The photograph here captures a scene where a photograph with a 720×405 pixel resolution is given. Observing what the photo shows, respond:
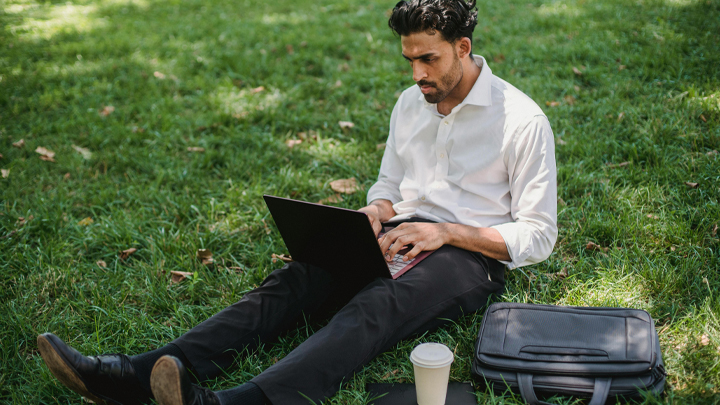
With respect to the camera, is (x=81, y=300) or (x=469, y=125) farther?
(x=81, y=300)

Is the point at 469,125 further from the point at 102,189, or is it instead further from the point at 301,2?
the point at 301,2

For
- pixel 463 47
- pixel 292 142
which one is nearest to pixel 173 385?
pixel 463 47

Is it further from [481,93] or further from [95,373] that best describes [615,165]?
[95,373]

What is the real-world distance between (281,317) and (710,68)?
14.0 ft

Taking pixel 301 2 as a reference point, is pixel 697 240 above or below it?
below

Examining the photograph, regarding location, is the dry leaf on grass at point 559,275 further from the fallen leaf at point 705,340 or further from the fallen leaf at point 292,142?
the fallen leaf at point 292,142

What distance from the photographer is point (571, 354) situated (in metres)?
2.08

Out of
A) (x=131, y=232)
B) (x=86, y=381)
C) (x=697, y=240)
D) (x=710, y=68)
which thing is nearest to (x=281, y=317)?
(x=86, y=381)

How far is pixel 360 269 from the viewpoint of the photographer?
8.07 ft

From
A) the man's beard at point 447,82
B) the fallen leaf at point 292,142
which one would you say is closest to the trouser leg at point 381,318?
the man's beard at point 447,82

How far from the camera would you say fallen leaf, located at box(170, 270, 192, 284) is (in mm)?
3176

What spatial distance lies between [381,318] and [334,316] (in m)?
0.21

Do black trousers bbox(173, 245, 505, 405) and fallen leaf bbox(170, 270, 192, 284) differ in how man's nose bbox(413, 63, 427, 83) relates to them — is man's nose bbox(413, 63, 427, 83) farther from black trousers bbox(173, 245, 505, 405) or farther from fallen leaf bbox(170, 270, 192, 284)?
fallen leaf bbox(170, 270, 192, 284)

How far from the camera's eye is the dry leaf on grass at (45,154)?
4578 millimetres
